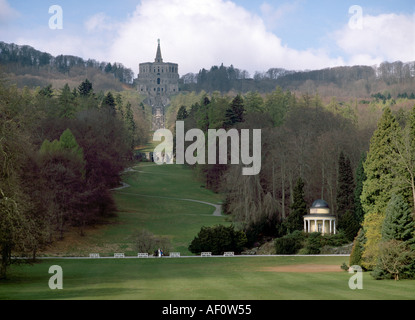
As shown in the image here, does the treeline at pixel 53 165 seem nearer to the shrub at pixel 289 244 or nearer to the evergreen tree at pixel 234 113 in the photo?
the evergreen tree at pixel 234 113

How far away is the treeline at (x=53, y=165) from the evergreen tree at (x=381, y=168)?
73.2 ft

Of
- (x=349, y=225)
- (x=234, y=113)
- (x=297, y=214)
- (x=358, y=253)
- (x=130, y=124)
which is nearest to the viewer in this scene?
(x=358, y=253)

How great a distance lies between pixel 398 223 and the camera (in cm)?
3612

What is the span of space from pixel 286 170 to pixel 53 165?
28237 mm

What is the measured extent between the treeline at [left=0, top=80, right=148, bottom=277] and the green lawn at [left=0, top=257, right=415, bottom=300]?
2.96 metres

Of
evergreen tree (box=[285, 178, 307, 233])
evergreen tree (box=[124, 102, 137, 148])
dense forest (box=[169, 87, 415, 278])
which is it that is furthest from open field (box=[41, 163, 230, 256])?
evergreen tree (box=[124, 102, 137, 148])

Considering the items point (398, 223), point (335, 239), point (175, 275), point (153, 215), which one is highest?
point (398, 223)

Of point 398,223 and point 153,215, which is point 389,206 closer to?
point 398,223

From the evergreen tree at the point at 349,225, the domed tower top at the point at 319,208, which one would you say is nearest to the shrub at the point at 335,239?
the evergreen tree at the point at 349,225

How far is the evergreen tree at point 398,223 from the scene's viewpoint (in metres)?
35.8

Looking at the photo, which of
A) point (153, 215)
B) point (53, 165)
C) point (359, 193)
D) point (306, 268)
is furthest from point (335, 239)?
point (53, 165)

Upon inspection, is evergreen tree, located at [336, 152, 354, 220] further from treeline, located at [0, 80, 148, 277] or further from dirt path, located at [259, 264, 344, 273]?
treeline, located at [0, 80, 148, 277]
